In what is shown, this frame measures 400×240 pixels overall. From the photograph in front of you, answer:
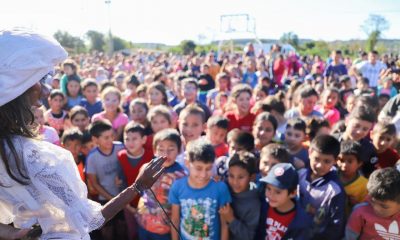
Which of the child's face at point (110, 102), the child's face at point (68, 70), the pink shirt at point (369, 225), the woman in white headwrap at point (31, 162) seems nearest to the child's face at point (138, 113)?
the child's face at point (110, 102)

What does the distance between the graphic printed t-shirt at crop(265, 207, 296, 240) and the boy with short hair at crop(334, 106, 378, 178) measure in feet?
3.27

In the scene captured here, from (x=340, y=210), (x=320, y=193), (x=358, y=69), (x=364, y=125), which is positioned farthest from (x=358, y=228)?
(x=358, y=69)

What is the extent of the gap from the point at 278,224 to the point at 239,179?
1.40 ft

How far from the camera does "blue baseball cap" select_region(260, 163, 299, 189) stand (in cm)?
245

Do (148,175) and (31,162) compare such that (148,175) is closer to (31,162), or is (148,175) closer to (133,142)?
(31,162)

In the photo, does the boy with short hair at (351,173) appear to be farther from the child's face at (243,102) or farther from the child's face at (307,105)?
the child's face at (243,102)

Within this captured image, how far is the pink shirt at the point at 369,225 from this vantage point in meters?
2.24

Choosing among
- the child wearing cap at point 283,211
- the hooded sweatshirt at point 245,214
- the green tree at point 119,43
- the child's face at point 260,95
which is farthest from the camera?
the green tree at point 119,43

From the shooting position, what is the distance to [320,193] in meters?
2.60

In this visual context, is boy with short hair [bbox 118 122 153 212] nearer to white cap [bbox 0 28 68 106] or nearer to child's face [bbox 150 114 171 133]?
child's face [bbox 150 114 171 133]

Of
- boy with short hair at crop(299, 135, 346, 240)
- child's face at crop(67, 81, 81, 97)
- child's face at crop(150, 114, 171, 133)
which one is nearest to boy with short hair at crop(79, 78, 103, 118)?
child's face at crop(67, 81, 81, 97)

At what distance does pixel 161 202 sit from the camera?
2.93 meters

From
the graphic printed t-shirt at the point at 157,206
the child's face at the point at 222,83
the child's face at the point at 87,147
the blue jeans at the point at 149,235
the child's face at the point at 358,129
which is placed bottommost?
the blue jeans at the point at 149,235

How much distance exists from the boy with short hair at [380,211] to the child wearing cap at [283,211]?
33cm
